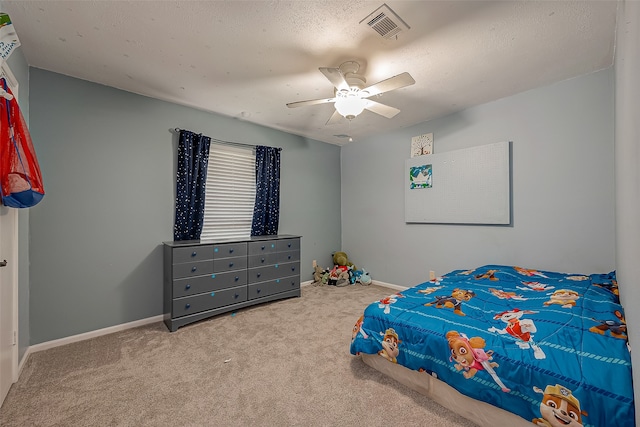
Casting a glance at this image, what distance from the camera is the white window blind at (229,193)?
3.41 metres

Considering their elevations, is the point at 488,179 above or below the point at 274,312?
above

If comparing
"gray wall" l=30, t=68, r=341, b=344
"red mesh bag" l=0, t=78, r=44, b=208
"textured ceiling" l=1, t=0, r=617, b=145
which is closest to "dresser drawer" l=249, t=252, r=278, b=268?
"gray wall" l=30, t=68, r=341, b=344

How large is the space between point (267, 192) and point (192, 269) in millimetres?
1493

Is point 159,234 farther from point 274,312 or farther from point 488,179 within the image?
point 488,179

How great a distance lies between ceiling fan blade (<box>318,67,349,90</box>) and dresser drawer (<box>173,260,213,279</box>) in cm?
217

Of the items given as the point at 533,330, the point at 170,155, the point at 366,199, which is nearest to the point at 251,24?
the point at 170,155

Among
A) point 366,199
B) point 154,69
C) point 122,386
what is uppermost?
point 154,69

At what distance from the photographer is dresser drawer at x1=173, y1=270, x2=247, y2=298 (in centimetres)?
269

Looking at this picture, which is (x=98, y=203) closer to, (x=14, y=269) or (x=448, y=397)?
(x=14, y=269)

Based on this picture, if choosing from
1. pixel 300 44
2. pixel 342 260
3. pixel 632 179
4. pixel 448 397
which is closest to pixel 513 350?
pixel 448 397

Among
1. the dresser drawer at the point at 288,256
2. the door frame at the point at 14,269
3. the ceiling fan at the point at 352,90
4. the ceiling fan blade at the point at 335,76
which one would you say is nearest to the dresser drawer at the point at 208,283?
the dresser drawer at the point at 288,256

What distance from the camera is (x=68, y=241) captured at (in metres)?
2.46

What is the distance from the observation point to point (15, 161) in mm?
1550

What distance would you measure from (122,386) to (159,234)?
5.13 feet
